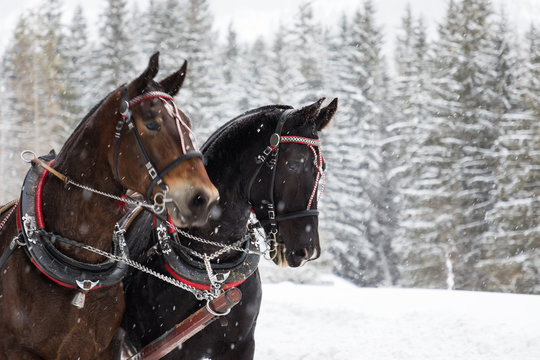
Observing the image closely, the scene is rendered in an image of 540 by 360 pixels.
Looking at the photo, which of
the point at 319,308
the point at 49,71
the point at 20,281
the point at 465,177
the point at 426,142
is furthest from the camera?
the point at 49,71

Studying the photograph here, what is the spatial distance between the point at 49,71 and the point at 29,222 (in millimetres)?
25173

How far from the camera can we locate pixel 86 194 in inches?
124

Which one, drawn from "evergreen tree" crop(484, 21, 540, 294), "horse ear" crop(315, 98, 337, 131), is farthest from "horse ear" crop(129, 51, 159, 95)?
"evergreen tree" crop(484, 21, 540, 294)

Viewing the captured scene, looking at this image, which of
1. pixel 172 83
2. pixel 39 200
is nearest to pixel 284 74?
pixel 172 83

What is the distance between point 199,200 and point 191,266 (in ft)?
4.19

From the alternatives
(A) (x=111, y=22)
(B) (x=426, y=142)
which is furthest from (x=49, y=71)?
(B) (x=426, y=142)

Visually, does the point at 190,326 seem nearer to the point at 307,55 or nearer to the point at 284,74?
the point at 284,74

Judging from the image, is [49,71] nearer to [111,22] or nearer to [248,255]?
[111,22]

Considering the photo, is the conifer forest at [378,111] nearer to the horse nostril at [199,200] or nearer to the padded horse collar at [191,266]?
the padded horse collar at [191,266]

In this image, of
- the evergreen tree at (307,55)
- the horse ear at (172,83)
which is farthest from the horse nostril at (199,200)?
the evergreen tree at (307,55)

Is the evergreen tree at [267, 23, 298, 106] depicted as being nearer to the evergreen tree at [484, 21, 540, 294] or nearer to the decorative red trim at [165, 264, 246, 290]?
the evergreen tree at [484, 21, 540, 294]

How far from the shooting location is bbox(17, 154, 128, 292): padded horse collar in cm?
310

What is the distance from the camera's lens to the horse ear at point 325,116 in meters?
4.18

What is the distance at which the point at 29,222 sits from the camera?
3.20 m
